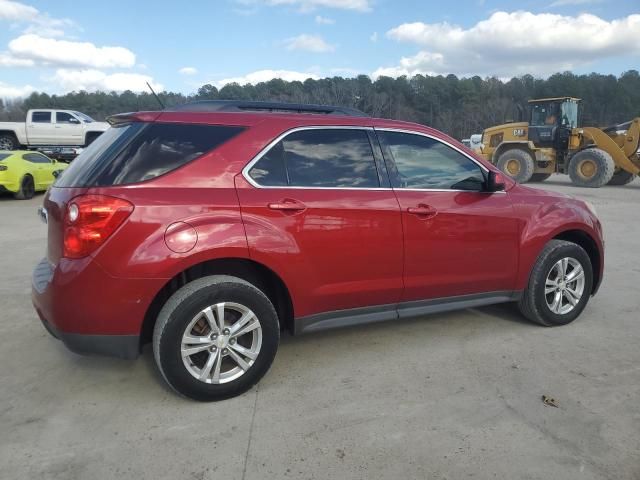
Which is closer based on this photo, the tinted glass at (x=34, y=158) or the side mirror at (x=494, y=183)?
the side mirror at (x=494, y=183)

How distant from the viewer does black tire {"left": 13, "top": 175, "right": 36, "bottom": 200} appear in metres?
13.1

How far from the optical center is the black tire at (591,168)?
15586mm

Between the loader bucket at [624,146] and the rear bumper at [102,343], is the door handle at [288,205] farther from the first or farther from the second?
the loader bucket at [624,146]

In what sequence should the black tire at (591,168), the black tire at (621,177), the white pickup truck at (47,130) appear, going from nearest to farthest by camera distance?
the black tire at (591,168), the black tire at (621,177), the white pickup truck at (47,130)

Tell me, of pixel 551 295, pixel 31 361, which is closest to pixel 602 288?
pixel 551 295

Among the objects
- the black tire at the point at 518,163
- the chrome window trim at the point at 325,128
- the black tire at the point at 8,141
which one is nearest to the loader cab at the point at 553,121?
the black tire at the point at 518,163

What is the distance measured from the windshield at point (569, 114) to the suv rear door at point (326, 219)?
16.1 metres

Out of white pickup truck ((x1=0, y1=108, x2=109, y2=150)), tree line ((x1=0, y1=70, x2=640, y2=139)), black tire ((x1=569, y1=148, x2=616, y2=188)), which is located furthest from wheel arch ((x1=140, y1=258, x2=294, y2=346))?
tree line ((x1=0, y1=70, x2=640, y2=139))

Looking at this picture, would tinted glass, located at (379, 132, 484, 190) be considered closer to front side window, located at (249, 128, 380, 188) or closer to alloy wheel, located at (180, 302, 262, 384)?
front side window, located at (249, 128, 380, 188)

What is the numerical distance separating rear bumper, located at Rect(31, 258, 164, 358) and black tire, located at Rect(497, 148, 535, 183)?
53.4 feet

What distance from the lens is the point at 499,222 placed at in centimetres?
387

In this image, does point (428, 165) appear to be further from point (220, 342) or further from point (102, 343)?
point (102, 343)

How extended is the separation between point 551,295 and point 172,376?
10.2ft

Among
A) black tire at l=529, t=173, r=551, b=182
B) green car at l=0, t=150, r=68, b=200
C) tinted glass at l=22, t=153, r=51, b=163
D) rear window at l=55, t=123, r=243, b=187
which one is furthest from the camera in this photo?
black tire at l=529, t=173, r=551, b=182
